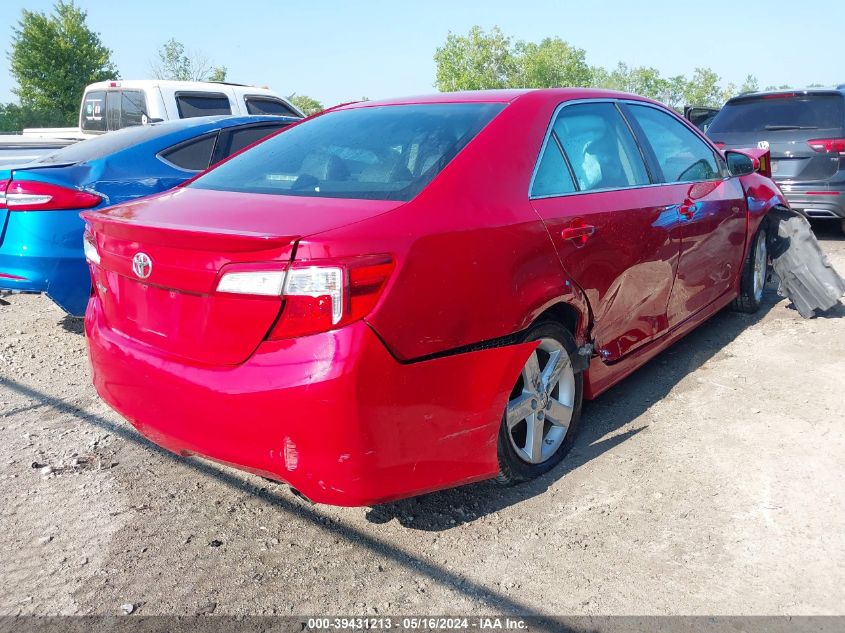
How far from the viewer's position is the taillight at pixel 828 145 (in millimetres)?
7895

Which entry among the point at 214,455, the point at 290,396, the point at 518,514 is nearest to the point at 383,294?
the point at 290,396

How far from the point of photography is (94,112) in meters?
11.2

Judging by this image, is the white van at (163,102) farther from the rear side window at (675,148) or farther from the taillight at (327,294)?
the taillight at (327,294)

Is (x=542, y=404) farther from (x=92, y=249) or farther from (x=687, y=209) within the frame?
(x=92, y=249)

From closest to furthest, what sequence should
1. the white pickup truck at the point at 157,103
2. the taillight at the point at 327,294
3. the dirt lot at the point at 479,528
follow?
the taillight at the point at 327,294 < the dirt lot at the point at 479,528 < the white pickup truck at the point at 157,103

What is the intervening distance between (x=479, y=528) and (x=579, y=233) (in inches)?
49.7

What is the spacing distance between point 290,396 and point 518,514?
45.5 inches

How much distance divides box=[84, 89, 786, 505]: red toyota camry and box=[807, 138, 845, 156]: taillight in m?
5.32

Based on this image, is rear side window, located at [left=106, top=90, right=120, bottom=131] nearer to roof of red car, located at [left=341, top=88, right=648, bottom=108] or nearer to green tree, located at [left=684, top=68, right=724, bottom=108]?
roof of red car, located at [left=341, top=88, right=648, bottom=108]

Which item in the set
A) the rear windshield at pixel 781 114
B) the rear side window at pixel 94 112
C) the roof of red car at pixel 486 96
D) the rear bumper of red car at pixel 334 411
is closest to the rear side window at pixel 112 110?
the rear side window at pixel 94 112

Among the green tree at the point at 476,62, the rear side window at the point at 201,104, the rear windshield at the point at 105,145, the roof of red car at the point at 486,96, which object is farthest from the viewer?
the green tree at the point at 476,62

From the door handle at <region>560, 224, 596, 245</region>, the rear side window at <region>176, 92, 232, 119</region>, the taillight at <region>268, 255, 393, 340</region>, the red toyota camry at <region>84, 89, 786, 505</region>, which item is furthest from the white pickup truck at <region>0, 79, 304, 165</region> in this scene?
the taillight at <region>268, 255, 393, 340</region>

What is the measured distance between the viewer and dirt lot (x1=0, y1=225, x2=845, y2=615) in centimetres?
249

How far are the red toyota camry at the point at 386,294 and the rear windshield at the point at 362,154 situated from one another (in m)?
0.01
